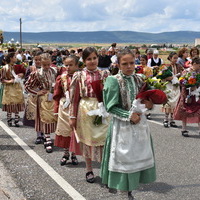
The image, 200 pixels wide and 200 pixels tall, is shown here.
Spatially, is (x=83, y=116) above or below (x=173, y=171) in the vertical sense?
above

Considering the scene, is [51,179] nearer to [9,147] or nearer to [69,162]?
[69,162]

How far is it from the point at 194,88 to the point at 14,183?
14.9ft

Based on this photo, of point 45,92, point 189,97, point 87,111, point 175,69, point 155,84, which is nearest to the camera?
point 155,84

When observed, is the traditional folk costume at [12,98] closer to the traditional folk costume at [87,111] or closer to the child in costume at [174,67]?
the child in costume at [174,67]

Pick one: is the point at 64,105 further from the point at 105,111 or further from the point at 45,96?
the point at 105,111

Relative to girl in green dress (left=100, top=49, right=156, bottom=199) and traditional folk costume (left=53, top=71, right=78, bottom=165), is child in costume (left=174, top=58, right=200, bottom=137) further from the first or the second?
girl in green dress (left=100, top=49, right=156, bottom=199)

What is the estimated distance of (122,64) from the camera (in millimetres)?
4074

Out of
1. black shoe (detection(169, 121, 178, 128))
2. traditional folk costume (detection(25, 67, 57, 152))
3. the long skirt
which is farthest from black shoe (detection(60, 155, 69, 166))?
black shoe (detection(169, 121, 178, 128))

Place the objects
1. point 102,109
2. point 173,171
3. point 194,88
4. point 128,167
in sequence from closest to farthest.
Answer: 1. point 128,167
2. point 102,109
3. point 173,171
4. point 194,88

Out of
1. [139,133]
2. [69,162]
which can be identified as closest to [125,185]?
[139,133]

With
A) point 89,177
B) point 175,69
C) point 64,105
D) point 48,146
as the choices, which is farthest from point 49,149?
point 175,69

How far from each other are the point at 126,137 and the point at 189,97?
4.59 metres

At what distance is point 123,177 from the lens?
3.98 meters

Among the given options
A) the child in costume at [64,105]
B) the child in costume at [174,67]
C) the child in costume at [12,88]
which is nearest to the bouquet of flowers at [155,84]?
Answer: the child in costume at [64,105]
